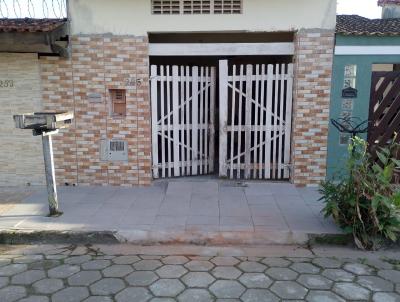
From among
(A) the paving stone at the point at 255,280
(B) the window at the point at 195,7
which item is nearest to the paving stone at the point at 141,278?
(A) the paving stone at the point at 255,280

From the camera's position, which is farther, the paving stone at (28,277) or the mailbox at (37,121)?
the mailbox at (37,121)

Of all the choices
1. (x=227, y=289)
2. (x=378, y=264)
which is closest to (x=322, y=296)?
(x=227, y=289)

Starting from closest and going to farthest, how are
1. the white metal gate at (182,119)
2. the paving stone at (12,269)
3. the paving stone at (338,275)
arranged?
the paving stone at (338,275) < the paving stone at (12,269) < the white metal gate at (182,119)

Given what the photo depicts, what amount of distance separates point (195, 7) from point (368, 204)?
4.20 meters

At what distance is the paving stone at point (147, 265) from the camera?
3996 mm

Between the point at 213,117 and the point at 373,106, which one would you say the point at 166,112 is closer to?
the point at 213,117

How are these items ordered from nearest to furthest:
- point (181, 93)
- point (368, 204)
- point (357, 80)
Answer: point (368, 204) < point (357, 80) < point (181, 93)

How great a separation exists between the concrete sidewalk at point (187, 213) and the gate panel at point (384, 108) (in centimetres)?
158

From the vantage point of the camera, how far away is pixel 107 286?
3.62 meters

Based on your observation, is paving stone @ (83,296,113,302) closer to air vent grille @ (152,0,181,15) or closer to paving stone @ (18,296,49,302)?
paving stone @ (18,296,49,302)

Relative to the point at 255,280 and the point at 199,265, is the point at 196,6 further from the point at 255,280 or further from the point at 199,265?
the point at 255,280

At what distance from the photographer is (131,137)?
658 cm

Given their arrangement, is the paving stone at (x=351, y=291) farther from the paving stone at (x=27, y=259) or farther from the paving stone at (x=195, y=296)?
the paving stone at (x=27, y=259)

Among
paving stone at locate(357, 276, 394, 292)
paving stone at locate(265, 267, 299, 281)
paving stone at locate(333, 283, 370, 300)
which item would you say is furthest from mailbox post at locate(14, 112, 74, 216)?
paving stone at locate(357, 276, 394, 292)
